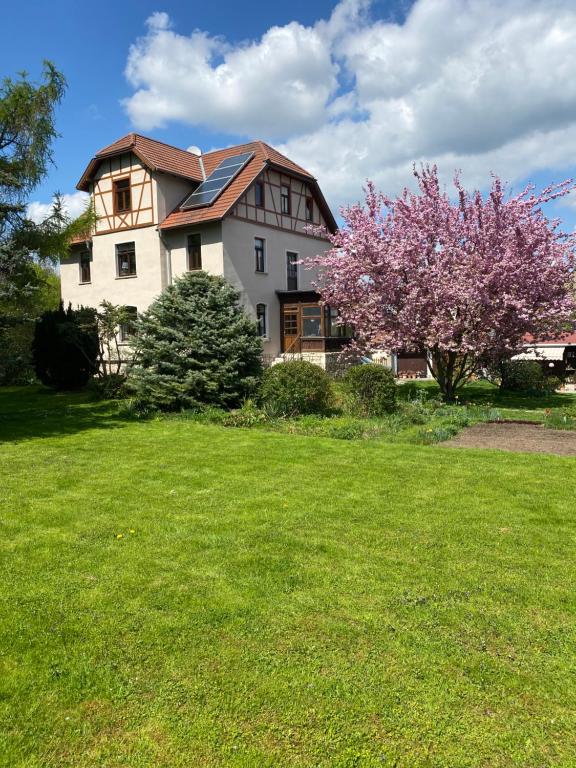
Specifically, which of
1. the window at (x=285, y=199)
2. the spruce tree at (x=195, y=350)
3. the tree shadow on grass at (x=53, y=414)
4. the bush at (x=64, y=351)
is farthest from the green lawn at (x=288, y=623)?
the window at (x=285, y=199)

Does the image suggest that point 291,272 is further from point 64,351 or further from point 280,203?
point 64,351

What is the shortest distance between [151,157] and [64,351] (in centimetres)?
1132

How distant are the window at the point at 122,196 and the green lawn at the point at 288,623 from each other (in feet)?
72.4

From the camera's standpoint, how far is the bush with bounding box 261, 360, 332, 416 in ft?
41.8

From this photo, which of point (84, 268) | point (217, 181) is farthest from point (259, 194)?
point (84, 268)

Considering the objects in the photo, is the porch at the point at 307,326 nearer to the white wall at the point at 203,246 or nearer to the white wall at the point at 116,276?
the white wall at the point at 203,246

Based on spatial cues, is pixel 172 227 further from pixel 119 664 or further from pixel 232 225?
pixel 119 664

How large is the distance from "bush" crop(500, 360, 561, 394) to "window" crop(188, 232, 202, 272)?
1406cm

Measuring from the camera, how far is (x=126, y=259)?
26672 mm

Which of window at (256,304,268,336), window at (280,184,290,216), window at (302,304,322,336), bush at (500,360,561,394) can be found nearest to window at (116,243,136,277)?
window at (256,304,268,336)

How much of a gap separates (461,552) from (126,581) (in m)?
2.84

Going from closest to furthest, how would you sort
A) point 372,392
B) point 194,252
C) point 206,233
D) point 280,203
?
point 372,392
point 206,233
point 194,252
point 280,203

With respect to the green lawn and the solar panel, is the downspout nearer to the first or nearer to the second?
the solar panel

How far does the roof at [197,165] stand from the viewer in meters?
24.3
